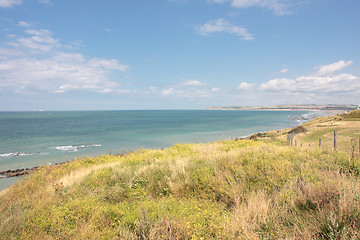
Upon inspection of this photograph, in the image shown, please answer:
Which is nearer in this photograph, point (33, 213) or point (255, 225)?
point (255, 225)

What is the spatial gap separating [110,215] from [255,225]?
3.37 m

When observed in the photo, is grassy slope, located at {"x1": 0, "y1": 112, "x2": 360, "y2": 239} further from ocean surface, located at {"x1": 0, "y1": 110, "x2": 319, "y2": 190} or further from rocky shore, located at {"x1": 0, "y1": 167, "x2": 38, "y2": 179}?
ocean surface, located at {"x1": 0, "y1": 110, "x2": 319, "y2": 190}

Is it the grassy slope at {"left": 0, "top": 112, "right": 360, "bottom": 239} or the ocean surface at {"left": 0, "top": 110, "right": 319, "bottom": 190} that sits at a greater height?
the grassy slope at {"left": 0, "top": 112, "right": 360, "bottom": 239}

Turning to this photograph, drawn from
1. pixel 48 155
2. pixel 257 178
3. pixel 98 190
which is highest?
pixel 257 178

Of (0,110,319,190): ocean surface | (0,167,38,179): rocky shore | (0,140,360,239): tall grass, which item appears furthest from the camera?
(0,110,319,190): ocean surface

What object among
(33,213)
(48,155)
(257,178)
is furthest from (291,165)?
(48,155)

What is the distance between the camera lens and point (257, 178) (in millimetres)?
6078

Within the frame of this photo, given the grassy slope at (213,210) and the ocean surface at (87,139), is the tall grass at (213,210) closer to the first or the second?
the grassy slope at (213,210)

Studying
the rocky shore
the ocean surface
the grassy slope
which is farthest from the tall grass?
the ocean surface

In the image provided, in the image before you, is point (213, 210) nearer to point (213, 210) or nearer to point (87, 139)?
point (213, 210)

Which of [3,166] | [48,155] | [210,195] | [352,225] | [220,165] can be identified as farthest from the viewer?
[48,155]

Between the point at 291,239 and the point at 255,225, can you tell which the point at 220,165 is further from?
the point at 291,239

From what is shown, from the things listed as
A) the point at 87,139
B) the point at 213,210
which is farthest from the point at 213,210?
the point at 87,139

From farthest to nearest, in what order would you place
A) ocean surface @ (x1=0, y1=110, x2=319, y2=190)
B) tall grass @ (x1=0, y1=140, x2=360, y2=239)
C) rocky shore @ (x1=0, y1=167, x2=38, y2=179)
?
ocean surface @ (x1=0, y1=110, x2=319, y2=190) < rocky shore @ (x1=0, y1=167, x2=38, y2=179) < tall grass @ (x1=0, y1=140, x2=360, y2=239)
